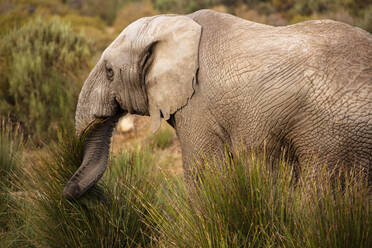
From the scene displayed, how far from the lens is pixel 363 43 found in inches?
95.0

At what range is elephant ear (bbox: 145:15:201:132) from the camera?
9.37 ft

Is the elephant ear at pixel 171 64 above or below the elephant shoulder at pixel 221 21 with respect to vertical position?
below

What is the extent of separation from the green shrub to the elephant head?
3.18 meters

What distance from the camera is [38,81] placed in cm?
728

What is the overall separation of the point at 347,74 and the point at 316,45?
0.30 m

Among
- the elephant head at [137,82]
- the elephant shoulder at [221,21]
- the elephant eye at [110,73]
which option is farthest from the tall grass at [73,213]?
the elephant shoulder at [221,21]

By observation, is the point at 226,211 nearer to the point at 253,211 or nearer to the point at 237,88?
the point at 253,211

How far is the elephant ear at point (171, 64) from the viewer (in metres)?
2.86

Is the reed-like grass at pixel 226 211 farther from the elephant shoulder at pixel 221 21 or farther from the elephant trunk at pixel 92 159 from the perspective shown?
the elephant shoulder at pixel 221 21

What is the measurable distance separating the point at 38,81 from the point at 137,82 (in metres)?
4.77

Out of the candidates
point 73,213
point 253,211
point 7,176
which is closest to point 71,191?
point 73,213

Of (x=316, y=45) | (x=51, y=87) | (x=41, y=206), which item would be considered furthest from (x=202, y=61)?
(x=51, y=87)

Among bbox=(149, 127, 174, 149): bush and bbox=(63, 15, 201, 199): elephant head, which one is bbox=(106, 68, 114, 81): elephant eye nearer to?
bbox=(63, 15, 201, 199): elephant head

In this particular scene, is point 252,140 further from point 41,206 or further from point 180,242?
point 41,206
